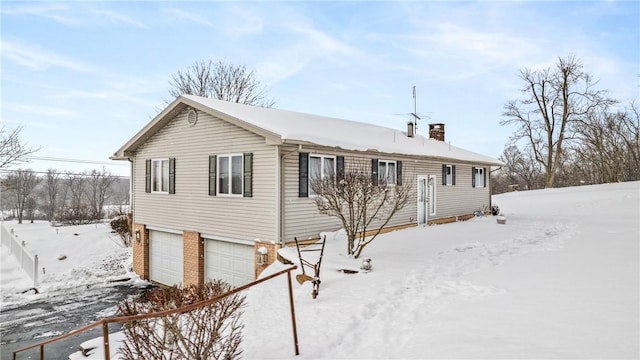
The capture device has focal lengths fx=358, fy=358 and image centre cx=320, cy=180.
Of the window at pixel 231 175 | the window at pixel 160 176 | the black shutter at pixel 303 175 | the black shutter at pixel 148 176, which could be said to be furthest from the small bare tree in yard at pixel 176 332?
the black shutter at pixel 148 176

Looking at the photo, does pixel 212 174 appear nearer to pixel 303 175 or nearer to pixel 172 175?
pixel 172 175

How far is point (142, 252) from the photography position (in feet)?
45.8

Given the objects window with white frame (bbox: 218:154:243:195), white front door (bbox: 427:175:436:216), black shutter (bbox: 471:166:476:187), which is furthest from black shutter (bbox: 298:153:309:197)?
black shutter (bbox: 471:166:476:187)

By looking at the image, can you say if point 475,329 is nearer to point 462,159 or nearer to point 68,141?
point 462,159

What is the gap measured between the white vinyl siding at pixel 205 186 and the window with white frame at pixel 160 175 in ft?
0.86

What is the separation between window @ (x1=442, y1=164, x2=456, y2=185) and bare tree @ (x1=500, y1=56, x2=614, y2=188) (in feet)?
60.2

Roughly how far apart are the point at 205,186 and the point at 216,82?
67.9ft

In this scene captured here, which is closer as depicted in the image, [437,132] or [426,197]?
[426,197]

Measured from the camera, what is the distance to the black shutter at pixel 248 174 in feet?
32.4

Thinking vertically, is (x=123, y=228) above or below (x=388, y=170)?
below

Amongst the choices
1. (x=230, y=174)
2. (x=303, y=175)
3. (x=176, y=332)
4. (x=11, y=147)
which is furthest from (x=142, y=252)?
(x=11, y=147)

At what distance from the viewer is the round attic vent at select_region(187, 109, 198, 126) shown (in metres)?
11.6

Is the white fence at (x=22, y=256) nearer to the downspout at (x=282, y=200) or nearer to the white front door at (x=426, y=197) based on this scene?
the downspout at (x=282, y=200)

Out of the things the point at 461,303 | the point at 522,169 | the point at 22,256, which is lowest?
the point at 22,256
